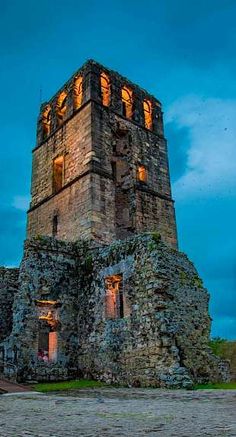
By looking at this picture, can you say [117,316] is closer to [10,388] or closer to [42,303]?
[42,303]

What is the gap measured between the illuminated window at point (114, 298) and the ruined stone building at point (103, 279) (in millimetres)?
33

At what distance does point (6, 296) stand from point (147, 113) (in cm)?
1544

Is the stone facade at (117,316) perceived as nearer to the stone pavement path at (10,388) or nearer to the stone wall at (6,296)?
the stone pavement path at (10,388)

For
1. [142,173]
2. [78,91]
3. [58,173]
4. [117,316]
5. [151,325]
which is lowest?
Answer: [151,325]

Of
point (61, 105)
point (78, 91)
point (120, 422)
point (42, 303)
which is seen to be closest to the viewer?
point (120, 422)

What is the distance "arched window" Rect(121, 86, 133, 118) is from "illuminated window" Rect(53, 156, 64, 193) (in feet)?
15.9

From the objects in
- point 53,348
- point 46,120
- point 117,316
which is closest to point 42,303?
point 53,348

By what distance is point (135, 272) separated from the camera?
11969 millimetres

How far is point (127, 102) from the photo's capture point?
24.9 m

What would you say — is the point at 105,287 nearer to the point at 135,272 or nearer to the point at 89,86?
the point at 135,272

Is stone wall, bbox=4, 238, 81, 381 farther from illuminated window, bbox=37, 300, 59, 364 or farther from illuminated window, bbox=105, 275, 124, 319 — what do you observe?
illuminated window, bbox=105, 275, 124, 319

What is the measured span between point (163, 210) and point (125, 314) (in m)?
11.2

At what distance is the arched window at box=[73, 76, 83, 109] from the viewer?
76.6 ft

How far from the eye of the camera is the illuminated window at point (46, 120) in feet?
84.9
